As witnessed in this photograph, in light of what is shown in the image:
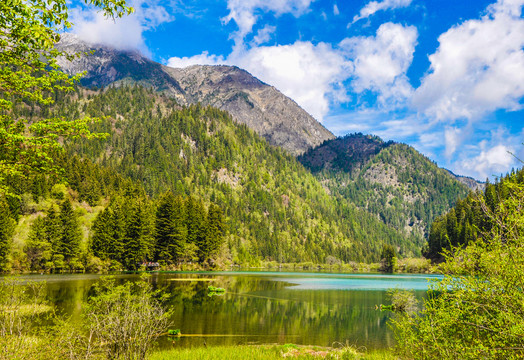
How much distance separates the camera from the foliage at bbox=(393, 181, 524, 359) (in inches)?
353

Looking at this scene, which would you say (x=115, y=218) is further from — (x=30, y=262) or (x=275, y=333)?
(x=275, y=333)

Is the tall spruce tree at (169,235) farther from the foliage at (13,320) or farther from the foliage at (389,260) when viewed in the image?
the foliage at (389,260)

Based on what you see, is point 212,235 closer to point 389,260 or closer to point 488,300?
point 389,260

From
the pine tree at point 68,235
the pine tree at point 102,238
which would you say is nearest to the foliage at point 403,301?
the pine tree at point 102,238

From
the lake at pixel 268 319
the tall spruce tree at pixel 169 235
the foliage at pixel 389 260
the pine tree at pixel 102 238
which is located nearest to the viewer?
the lake at pixel 268 319

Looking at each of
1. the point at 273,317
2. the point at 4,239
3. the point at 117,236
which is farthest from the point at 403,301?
the point at 4,239

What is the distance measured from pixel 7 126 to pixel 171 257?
104 metres

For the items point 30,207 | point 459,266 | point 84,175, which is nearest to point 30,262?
point 30,207

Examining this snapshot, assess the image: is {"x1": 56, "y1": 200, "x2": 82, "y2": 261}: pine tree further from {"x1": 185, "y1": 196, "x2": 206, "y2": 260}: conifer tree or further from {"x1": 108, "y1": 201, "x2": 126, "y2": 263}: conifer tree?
{"x1": 185, "y1": 196, "x2": 206, "y2": 260}: conifer tree

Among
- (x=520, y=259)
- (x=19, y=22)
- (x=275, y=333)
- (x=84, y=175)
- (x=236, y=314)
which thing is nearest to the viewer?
(x=520, y=259)

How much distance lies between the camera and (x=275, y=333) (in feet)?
100.0

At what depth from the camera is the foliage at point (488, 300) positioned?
8969mm

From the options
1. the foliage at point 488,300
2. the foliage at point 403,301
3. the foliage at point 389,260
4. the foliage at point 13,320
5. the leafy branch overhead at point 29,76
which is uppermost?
the leafy branch overhead at point 29,76

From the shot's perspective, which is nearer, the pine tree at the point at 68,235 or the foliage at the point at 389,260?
the pine tree at the point at 68,235
